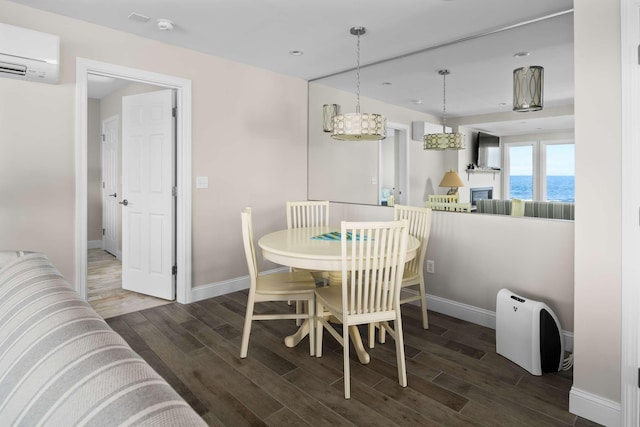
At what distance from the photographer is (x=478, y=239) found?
3.13 metres

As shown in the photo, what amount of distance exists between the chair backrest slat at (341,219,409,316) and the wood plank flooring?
231 cm

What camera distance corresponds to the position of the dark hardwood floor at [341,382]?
1.92 meters

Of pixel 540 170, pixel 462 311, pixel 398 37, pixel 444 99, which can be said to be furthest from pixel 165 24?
pixel 462 311

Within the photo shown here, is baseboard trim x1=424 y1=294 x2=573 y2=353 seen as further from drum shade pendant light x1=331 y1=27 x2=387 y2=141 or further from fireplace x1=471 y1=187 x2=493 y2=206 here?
drum shade pendant light x1=331 y1=27 x2=387 y2=141

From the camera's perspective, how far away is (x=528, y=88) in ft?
9.19

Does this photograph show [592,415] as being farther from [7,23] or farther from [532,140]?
[7,23]

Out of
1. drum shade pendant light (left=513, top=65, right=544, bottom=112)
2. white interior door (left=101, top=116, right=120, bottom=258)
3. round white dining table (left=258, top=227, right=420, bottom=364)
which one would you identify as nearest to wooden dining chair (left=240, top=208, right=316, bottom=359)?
round white dining table (left=258, top=227, right=420, bottom=364)

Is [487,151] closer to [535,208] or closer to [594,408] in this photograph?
[535,208]

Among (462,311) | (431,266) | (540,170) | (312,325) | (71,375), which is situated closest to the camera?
(71,375)

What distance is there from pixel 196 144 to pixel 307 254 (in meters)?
2.00

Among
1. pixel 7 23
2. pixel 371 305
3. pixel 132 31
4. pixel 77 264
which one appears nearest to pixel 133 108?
pixel 132 31

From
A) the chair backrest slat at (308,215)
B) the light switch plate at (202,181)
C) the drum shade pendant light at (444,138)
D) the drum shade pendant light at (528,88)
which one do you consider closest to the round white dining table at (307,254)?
the chair backrest slat at (308,215)

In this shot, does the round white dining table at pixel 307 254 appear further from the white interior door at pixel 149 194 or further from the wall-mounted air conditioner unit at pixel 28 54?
the wall-mounted air conditioner unit at pixel 28 54

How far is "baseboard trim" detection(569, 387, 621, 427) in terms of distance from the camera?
5.96 feet
